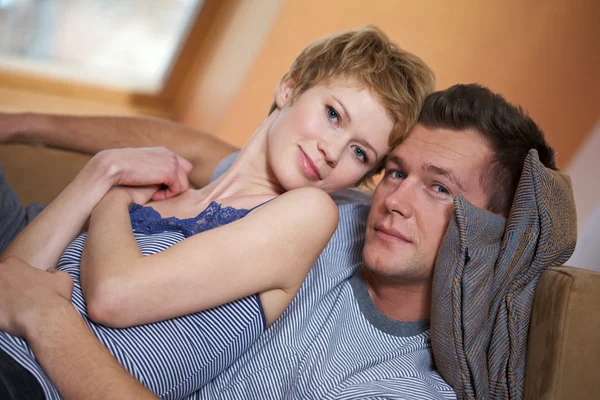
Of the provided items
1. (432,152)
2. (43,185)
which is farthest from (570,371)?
(43,185)

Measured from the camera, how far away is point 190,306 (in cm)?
115

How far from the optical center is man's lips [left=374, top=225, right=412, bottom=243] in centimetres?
150

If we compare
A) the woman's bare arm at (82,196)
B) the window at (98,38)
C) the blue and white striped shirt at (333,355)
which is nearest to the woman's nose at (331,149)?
the blue and white striped shirt at (333,355)

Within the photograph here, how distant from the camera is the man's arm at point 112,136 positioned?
1.94 metres

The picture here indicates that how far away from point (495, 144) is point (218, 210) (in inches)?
28.4

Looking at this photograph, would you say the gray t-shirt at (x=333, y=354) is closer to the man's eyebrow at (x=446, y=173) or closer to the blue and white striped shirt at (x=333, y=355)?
the blue and white striped shirt at (x=333, y=355)

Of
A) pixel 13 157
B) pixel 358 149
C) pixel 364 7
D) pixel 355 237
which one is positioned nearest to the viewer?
pixel 358 149

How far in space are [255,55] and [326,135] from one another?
1750 millimetres

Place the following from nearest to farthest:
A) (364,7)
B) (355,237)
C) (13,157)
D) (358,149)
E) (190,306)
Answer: (190,306), (358,149), (355,237), (13,157), (364,7)

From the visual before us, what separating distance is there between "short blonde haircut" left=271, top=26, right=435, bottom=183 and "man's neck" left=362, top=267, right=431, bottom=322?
0.35 meters

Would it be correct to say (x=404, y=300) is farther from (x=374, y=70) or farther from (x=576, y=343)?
(x=374, y=70)

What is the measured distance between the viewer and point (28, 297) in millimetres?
1104

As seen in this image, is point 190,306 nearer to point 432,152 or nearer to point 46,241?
point 46,241

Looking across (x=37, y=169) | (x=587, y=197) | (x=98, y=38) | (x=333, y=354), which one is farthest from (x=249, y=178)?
(x=98, y=38)
